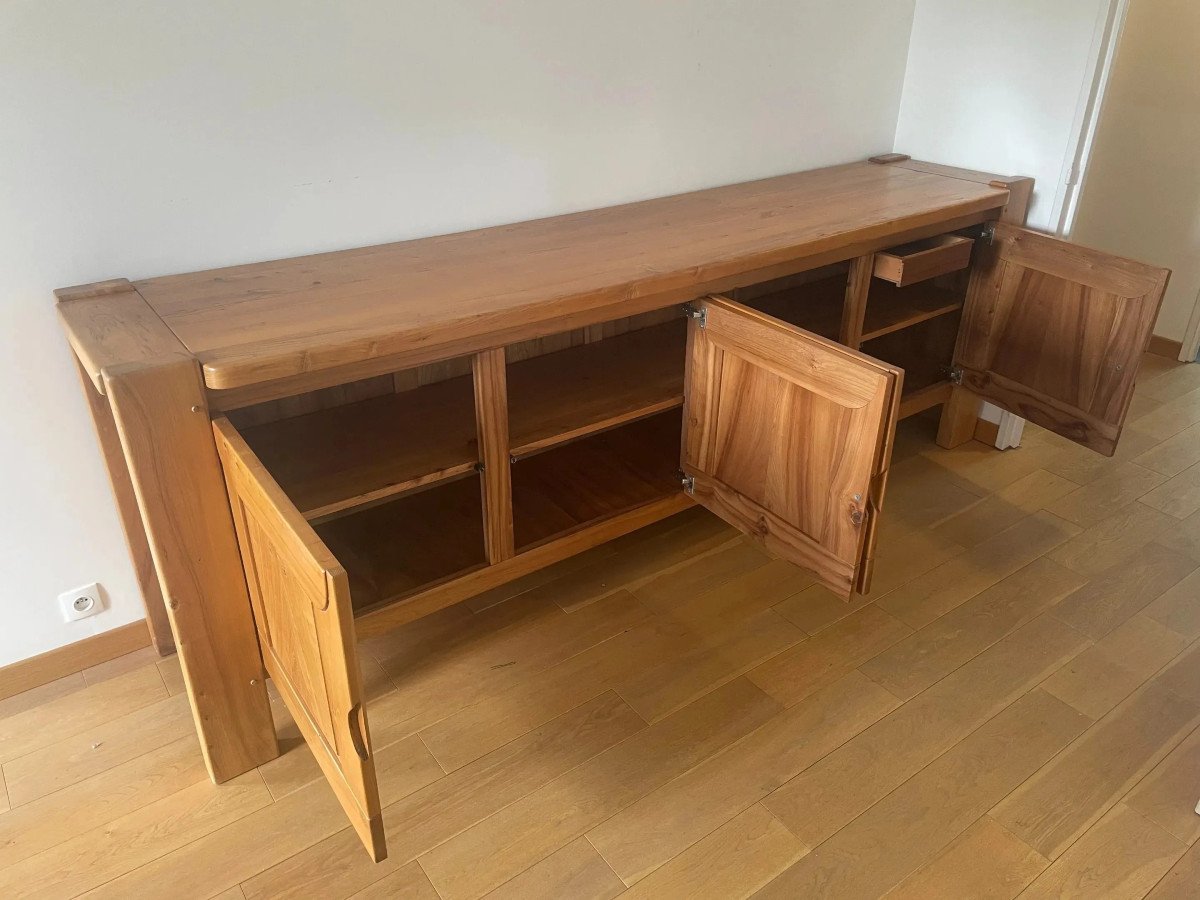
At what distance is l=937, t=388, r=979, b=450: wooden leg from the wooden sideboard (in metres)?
0.09

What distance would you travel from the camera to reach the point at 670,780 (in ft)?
5.14

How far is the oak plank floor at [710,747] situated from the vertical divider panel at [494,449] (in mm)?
258

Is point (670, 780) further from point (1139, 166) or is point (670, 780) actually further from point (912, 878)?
point (1139, 166)

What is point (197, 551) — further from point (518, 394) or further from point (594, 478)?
point (594, 478)

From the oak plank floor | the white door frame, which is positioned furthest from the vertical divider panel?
the white door frame

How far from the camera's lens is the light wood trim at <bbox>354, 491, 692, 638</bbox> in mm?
1656

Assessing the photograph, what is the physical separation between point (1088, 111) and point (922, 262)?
65cm

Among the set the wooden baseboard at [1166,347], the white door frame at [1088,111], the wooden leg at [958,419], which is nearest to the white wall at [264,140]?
the white door frame at [1088,111]

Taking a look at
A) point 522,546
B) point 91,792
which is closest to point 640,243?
point 522,546

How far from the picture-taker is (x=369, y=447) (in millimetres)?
1703

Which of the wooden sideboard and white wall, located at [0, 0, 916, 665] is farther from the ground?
white wall, located at [0, 0, 916, 665]

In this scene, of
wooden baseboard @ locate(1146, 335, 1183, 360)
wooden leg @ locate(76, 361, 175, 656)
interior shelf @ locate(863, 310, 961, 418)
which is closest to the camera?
wooden leg @ locate(76, 361, 175, 656)

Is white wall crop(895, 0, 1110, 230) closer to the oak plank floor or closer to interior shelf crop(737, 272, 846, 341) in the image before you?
interior shelf crop(737, 272, 846, 341)

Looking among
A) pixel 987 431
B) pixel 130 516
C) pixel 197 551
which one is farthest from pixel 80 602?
pixel 987 431
